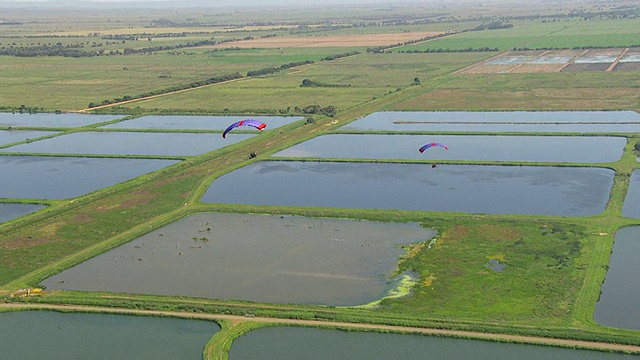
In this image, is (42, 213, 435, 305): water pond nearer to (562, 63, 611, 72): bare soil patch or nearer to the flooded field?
(562, 63, 611, 72): bare soil patch

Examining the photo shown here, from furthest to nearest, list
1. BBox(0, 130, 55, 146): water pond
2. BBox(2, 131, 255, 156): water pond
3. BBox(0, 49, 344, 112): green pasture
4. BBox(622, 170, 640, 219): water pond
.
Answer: BBox(0, 49, 344, 112): green pasture
BBox(0, 130, 55, 146): water pond
BBox(2, 131, 255, 156): water pond
BBox(622, 170, 640, 219): water pond

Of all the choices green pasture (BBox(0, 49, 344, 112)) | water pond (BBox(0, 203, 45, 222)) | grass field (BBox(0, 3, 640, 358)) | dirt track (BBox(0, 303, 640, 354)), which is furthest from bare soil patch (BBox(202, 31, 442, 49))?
dirt track (BBox(0, 303, 640, 354))

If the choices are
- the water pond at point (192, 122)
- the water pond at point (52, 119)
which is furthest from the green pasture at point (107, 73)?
the water pond at point (192, 122)

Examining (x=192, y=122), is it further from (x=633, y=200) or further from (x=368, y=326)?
(x=368, y=326)

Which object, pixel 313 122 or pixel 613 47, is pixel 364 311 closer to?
pixel 313 122

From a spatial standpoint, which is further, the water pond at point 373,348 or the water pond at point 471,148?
the water pond at point 471,148

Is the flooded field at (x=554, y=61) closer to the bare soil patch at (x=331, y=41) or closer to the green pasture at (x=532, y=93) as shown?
the green pasture at (x=532, y=93)

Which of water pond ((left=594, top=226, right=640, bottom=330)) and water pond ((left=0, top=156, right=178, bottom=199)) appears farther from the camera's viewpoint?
water pond ((left=0, top=156, right=178, bottom=199))
